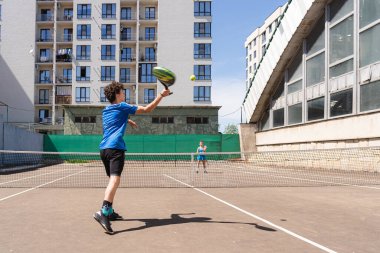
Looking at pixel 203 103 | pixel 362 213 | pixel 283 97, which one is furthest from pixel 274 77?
pixel 362 213

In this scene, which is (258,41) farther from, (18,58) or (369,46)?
(369,46)

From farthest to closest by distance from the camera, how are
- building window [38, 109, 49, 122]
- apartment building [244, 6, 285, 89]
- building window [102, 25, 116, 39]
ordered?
apartment building [244, 6, 285, 89]
building window [38, 109, 49, 122]
building window [102, 25, 116, 39]

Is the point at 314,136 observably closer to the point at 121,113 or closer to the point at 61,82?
the point at 121,113

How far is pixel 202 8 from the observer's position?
5034 cm

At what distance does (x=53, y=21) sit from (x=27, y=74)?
8766 millimetres

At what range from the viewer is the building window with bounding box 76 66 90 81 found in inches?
2077

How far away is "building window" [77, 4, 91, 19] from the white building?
30685mm

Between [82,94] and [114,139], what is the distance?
163ft

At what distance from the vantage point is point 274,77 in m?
31.0

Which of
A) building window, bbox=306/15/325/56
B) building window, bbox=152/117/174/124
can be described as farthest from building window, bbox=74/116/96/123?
building window, bbox=306/15/325/56

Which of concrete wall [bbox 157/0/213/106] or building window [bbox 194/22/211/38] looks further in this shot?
building window [bbox 194/22/211/38]

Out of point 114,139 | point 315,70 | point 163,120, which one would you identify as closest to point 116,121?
point 114,139

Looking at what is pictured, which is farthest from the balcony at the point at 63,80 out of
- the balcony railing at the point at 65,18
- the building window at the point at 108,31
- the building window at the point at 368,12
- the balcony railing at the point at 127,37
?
the building window at the point at 368,12

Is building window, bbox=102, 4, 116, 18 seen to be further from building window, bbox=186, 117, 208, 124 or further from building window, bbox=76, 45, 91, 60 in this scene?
building window, bbox=186, 117, 208, 124
